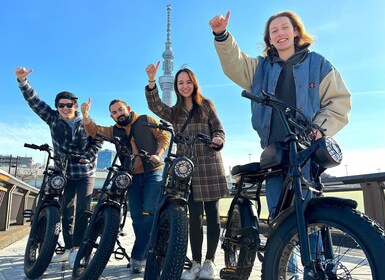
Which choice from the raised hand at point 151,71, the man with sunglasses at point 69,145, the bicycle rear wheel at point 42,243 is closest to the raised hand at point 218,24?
the raised hand at point 151,71

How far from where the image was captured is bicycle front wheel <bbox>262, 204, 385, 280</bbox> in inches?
56.3

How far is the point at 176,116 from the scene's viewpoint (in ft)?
12.0

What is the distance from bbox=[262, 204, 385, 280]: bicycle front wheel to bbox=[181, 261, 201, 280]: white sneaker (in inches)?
58.0

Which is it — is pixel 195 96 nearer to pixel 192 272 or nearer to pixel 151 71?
pixel 151 71

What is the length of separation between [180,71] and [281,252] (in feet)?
7.77

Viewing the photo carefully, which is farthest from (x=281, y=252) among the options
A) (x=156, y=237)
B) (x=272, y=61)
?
(x=272, y=61)

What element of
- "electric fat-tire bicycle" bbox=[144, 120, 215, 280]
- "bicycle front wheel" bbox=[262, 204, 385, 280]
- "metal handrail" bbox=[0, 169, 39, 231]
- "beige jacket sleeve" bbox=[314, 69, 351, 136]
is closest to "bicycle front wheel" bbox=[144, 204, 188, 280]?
"electric fat-tire bicycle" bbox=[144, 120, 215, 280]

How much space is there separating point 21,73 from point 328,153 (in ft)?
12.5

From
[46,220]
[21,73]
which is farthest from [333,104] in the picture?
[21,73]

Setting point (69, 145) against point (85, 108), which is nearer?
point (85, 108)

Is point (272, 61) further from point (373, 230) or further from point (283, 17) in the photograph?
point (373, 230)

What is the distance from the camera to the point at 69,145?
4297mm

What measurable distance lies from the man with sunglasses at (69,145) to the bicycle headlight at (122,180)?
33.9 inches

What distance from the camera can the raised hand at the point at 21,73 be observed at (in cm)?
411
